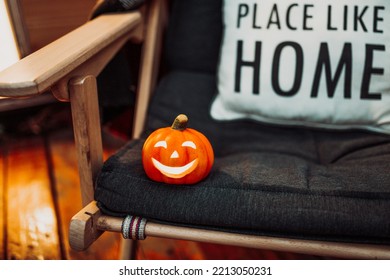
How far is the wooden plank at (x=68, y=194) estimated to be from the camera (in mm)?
989

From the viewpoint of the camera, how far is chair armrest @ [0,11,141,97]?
48 cm

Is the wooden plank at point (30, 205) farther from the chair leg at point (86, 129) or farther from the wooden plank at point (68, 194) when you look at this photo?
the chair leg at point (86, 129)

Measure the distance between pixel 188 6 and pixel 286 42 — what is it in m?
0.30

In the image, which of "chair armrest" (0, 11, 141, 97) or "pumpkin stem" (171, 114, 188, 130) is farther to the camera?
"pumpkin stem" (171, 114, 188, 130)

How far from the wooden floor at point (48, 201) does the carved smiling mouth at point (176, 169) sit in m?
0.48

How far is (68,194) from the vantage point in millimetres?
1187

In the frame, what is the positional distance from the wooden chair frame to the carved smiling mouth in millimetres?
74

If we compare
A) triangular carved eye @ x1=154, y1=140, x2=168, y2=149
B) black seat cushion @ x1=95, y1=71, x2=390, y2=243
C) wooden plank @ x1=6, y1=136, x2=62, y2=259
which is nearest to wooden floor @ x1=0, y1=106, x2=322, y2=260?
wooden plank @ x1=6, y1=136, x2=62, y2=259

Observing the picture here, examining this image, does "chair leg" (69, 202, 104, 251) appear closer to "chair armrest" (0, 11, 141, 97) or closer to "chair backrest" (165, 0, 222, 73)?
"chair armrest" (0, 11, 141, 97)

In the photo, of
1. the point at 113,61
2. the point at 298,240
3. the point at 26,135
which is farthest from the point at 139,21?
the point at 26,135

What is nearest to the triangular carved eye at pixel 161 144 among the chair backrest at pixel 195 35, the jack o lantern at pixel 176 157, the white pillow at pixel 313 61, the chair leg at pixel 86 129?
the jack o lantern at pixel 176 157

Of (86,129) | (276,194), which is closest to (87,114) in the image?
(86,129)

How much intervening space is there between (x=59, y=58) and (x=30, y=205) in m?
0.72
